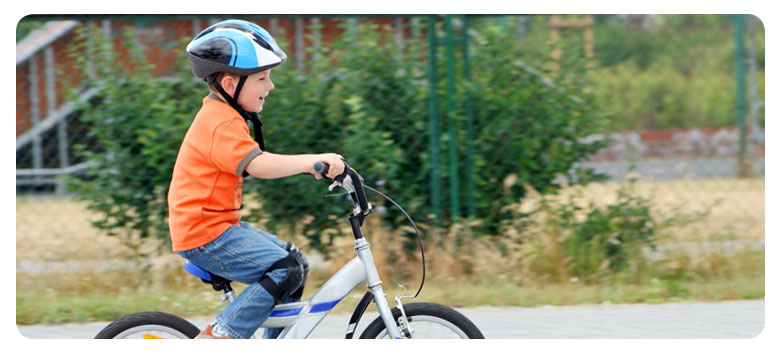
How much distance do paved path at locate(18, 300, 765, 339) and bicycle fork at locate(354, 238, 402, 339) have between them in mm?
Result: 1303

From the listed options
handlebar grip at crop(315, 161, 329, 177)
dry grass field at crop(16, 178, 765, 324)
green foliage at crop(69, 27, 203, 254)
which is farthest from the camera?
green foliage at crop(69, 27, 203, 254)

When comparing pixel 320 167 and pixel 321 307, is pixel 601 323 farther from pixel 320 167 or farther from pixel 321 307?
pixel 320 167

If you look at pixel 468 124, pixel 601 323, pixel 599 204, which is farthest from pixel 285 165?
pixel 599 204

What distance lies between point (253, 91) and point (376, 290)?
0.94 m

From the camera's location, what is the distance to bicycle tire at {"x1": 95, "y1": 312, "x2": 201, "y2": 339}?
329 centimetres

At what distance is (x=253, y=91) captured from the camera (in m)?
3.14

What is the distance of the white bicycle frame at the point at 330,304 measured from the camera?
10.4ft

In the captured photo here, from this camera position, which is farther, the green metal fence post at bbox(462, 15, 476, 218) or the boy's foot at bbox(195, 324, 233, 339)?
the green metal fence post at bbox(462, 15, 476, 218)

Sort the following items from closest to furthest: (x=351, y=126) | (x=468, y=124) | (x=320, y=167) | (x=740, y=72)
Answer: (x=320, y=167) → (x=351, y=126) → (x=468, y=124) → (x=740, y=72)

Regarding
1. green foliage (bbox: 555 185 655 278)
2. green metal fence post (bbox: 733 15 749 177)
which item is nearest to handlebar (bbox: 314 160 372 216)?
green foliage (bbox: 555 185 655 278)

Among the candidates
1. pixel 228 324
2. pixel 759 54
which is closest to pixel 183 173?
pixel 228 324

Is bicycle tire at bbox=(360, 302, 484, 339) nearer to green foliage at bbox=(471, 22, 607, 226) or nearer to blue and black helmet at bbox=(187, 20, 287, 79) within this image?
blue and black helmet at bbox=(187, 20, 287, 79)

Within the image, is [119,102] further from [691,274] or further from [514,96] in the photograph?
[691,274]

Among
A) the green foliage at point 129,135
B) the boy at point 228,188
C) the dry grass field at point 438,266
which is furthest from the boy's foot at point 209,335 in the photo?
the green foliage at point 129,135
